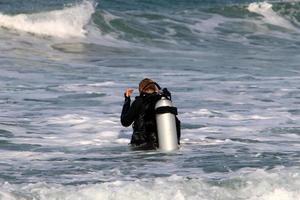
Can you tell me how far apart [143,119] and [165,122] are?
0.41 m

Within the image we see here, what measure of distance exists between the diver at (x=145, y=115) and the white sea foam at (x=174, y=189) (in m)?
1.42

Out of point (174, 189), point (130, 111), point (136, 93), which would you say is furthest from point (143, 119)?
point (136, 93)

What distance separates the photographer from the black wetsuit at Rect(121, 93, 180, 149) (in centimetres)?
984

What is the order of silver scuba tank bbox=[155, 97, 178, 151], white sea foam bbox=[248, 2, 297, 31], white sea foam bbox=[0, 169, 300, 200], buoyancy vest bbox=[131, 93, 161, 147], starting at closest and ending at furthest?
white sea foam bbox=[0, 169, 300, 200]
silver scuba tank bbox=[155, 97, 178, 151]
buoyancy vest bbox=[131, 93, 161, 147]
white sea foam bbox=[248, 2, 297, 31]

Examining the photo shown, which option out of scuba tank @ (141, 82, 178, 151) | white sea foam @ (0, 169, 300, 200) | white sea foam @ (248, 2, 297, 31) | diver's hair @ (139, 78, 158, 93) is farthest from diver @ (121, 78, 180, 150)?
white sea foam @ (248, 2, 297, 31)

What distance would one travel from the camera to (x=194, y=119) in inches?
485

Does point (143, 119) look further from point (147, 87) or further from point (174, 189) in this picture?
point (174, 189)

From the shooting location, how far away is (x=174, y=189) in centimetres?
804

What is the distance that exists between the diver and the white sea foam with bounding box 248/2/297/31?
1870 centimetres

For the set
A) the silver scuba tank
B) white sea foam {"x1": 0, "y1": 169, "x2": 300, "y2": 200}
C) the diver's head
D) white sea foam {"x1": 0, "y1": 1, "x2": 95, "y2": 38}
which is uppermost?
white sea foam {"x1": 0, "y1": 1, "x2": 95, "y2": 38}

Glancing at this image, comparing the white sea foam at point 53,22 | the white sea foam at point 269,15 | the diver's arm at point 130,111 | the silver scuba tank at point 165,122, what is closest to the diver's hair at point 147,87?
the diver's arm at point 130,111

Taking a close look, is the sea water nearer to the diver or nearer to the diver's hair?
the diver

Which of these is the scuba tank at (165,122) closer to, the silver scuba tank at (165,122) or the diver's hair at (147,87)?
the silver scuba tank at (165,122)

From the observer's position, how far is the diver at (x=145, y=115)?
9.84 metres
